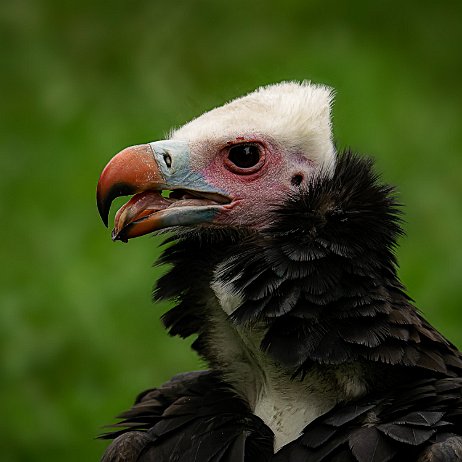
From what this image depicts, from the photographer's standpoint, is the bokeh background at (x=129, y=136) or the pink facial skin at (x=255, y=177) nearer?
the pink facial skin at (x=255, y=177)

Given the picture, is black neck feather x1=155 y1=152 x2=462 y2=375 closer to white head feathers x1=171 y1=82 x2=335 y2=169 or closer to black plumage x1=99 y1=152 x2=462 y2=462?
black plumage x1=99 y1=152 x2=462 y2=462

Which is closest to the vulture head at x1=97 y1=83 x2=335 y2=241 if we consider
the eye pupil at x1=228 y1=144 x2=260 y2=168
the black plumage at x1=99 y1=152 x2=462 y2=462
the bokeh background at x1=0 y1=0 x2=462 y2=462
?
the eye pupil at x1=228 y1=144 x2=260 y2=168

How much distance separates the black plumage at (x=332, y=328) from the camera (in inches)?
197

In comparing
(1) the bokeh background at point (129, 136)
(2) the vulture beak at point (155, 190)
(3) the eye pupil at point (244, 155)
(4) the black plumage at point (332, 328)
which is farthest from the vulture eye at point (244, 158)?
(1) the bokeh background at point (129, 136)

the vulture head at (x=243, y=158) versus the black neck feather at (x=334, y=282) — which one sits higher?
the vulture head at (x=243, y=158)

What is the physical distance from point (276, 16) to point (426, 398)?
9.51 m

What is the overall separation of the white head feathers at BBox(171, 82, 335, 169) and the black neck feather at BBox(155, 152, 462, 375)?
24 centimetres

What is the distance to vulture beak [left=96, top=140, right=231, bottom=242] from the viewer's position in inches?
205

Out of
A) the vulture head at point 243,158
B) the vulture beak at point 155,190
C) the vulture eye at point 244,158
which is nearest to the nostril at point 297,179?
the vulture head at point 243,158

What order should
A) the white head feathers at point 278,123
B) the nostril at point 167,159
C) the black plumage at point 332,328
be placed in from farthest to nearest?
the white head feathers at point 278,123 < the nostril at point 167,159 < the black plumage at point 332,328

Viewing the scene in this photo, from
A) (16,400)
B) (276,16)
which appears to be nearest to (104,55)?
(276,16)

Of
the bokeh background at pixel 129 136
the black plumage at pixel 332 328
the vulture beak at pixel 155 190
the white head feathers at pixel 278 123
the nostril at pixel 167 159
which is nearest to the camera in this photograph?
the black plumage at pixel 332 328

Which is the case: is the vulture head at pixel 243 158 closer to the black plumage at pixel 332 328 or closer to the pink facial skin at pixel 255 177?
the pink facial skin at pixel 255 177

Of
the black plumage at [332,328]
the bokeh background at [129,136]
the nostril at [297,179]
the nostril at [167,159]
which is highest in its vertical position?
the bokeh background at [129,136]
